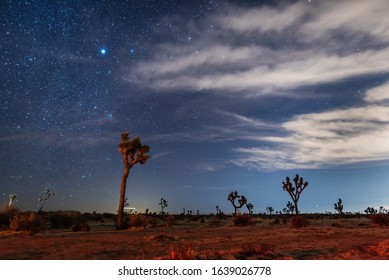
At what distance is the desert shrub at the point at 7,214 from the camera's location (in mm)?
19625

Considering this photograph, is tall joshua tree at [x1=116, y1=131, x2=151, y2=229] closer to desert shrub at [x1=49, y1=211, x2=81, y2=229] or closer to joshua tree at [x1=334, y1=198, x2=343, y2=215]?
desert shrub at [x1=49, y1=211, x2=81, y2=229]

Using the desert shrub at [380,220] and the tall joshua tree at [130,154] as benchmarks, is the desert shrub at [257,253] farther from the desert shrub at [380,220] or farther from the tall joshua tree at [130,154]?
the desert shrub at [380,220]

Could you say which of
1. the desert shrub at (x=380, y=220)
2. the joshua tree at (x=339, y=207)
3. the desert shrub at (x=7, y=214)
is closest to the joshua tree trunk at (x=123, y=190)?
the desert shrub at (x=7, y=214)

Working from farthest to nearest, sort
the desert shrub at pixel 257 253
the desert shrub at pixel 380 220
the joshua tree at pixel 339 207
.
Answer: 1. the joshua tree at pixel 339 207
2. the desert shrub at pixel 380 220
3. the desert shrub at pixel 257 253

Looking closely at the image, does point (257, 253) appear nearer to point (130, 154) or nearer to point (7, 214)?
point (130, 154)

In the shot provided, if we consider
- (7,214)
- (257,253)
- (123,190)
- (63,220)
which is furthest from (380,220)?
(7,214)

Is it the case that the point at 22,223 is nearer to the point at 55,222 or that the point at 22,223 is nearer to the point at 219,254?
the point at 55,222

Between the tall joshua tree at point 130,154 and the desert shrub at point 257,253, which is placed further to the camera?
the tall joshua tree at point 130,154

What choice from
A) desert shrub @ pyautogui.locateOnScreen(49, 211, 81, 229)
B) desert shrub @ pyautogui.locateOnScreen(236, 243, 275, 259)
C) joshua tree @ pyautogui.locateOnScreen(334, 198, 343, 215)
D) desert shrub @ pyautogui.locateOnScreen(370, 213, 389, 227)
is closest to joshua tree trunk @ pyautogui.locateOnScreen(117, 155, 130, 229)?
desert shrub @ pyautogui.locateOnScreen(49, 211, 81, 229)

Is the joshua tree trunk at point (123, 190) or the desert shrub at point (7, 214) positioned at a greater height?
the joshua tree trunk at point (123, 190)
